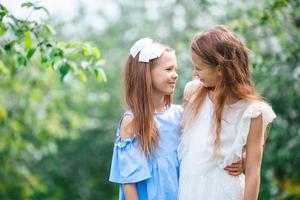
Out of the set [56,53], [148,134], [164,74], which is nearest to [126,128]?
[148,134]

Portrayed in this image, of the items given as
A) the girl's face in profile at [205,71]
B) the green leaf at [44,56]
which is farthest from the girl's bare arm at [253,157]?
the green leaf at [44,56]

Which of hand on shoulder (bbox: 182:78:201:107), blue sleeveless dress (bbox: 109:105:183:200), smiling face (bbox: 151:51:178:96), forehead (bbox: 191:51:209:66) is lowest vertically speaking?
blue sleeveless dress (bbox: 109:105:183:200)

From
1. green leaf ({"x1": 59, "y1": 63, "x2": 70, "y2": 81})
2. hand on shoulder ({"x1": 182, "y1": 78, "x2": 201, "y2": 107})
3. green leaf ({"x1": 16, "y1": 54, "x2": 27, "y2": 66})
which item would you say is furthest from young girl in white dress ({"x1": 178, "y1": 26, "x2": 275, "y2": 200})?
green leaf ({"x1": 16, "y1": 54, "x2": 27, "y2": 66})

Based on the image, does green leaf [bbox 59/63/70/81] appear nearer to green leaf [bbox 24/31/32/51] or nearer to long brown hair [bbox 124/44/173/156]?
green leaf [bbox 24/31/32/51]

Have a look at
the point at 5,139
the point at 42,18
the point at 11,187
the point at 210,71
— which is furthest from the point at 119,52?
the point at 210,71

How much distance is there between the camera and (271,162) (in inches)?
251

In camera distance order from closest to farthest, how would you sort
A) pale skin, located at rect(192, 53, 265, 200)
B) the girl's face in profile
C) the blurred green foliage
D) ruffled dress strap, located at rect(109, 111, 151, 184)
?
pale skin, located at rect(192, 53, 265, 200)
the girl's face in profile
ruffled dress strap, located at rect(109, 111, 151, 184)
the blurred green foliage

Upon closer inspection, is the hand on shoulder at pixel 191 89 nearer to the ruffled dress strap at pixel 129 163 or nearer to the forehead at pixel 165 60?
the forehead at pixel 165 60

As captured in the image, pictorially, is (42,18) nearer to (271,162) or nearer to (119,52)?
(271,162)

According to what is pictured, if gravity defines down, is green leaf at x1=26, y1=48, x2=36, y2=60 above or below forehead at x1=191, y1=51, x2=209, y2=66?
above

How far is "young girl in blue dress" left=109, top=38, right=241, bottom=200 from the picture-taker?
3.46m

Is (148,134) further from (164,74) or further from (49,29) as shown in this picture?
(49,29)

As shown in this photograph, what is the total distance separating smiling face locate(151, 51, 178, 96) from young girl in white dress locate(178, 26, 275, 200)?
184mm

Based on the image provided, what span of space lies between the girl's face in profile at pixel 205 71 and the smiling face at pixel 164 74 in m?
0.23
